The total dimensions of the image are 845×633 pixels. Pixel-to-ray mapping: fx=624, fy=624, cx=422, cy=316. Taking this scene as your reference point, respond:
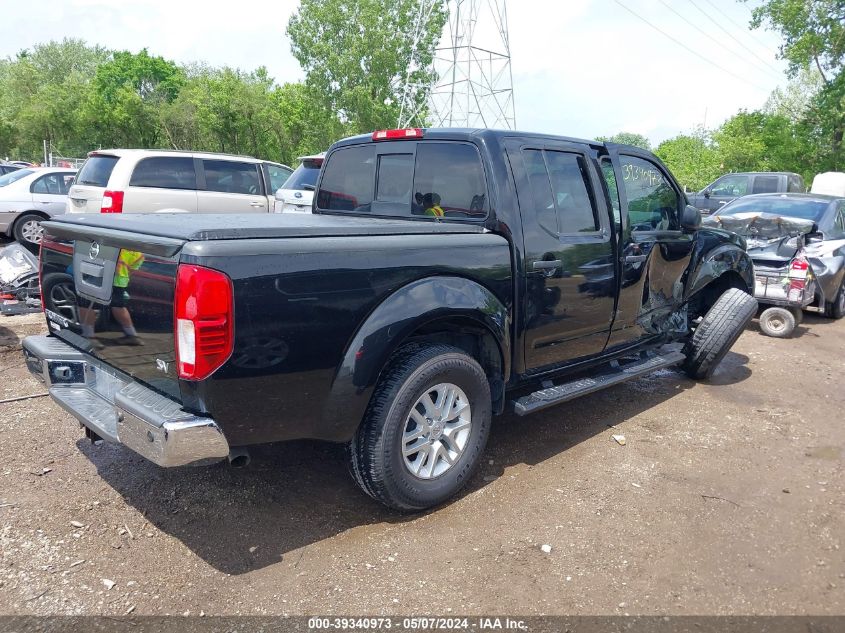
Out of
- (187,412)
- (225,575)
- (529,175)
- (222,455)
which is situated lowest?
(225,575)

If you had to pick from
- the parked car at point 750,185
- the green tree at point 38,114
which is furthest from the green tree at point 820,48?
the green tree at point 38,114

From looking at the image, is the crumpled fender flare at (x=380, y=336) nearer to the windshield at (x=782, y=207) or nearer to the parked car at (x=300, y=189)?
the parked car at (x=300, y=189)

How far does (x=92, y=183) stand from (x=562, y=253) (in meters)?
8.18

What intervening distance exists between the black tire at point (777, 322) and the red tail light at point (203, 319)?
7148 mm

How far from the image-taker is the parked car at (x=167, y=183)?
9000mm

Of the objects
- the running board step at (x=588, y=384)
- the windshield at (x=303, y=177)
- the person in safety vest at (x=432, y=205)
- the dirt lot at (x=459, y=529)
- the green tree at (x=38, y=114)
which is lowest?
the dirt lot at (x=459, y=529)

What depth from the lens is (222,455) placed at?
2.52m

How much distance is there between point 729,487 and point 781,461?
0.68 m

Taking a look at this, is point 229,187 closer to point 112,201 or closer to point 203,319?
point 112,201

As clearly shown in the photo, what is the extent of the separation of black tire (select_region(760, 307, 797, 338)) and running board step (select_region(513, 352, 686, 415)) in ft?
10.5

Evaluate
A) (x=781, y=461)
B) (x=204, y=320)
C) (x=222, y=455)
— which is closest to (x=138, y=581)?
(x=222, y=455)

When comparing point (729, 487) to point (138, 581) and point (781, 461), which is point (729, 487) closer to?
point (781, 461)

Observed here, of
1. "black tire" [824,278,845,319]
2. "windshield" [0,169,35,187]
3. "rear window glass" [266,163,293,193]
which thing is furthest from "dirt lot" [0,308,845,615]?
"windshield" [0,169,35,187]

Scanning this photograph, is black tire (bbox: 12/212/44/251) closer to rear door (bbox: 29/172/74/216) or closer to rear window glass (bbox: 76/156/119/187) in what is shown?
rear door (bbox: 29/172/74/216)
